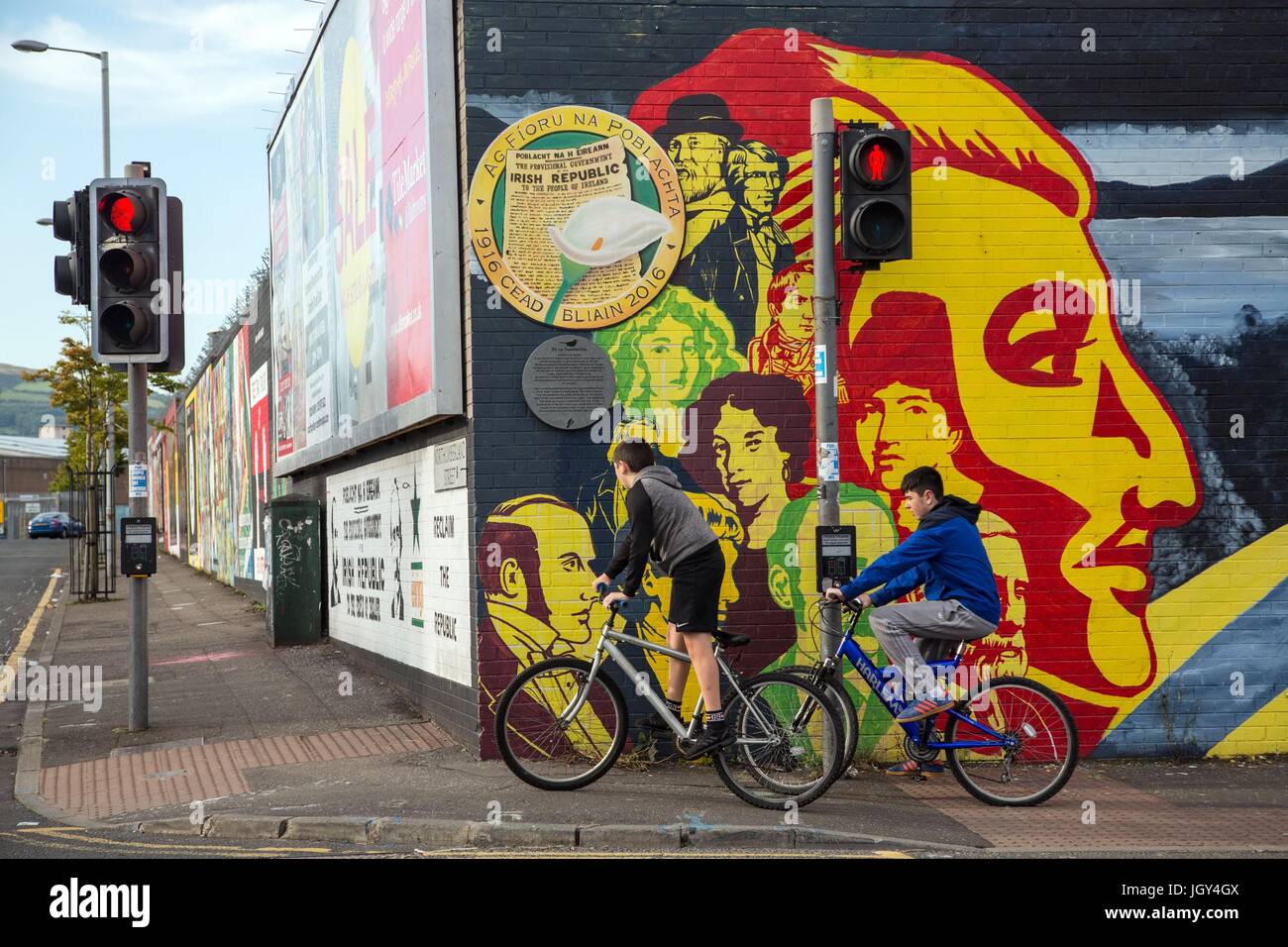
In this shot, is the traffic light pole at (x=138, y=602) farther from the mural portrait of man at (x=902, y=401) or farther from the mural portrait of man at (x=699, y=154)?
the mural portrait of man at (x=902, y=401)

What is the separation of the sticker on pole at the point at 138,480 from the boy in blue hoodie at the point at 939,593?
227 inches

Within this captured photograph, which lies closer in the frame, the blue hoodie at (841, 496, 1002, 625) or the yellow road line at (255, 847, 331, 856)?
the yellow road line at (255, 847, 331, 856)

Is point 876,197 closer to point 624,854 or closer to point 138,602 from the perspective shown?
point 624,854

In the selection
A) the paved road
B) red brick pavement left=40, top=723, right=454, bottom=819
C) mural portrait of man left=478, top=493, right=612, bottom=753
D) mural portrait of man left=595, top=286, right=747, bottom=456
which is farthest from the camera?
the paved road

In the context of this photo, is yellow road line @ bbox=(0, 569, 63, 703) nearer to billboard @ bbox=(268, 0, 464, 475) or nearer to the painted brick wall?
billboard @ bbox=(268, 0, 464, 475)

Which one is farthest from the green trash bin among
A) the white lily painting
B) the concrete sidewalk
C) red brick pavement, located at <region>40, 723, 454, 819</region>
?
the white lily painting

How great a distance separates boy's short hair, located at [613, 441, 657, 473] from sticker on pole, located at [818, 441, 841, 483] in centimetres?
104

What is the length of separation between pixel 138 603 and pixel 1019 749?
6.76m

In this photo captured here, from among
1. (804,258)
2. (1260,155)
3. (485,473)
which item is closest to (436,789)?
(485,473)

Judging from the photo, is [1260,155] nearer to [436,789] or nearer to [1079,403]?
[1079,403]

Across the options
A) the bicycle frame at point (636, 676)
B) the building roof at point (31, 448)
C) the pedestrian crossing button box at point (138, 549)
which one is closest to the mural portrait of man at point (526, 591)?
the bicycle frame at point (636, 676)

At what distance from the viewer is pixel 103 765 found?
916 cm

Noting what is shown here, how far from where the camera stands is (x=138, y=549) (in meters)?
10.1

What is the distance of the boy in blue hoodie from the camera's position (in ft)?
25.1
